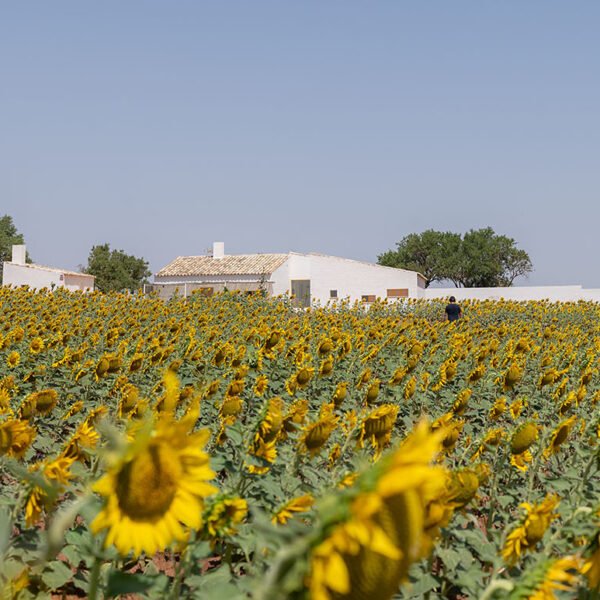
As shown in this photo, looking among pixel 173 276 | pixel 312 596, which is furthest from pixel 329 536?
pixel 173 276

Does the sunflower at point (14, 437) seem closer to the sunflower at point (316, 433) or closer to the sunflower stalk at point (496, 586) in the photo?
A: the sunflower at point (316, 433)

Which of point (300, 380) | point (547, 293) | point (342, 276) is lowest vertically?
point (300, 380)

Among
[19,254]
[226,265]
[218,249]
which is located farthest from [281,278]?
[19,254]

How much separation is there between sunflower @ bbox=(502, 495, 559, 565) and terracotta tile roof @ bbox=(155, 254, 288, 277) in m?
42.7

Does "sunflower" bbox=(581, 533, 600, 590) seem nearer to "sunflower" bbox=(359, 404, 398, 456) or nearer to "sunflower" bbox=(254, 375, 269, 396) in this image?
"sunflower" bbox=(359, 404, 398, 456)

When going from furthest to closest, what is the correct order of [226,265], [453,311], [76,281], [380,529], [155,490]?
[76,281] → [226,265] → [453,311] → [155,490] → [380,529]

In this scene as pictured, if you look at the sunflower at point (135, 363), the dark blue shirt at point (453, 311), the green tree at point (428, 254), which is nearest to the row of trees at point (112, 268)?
the green tree at point (428, 254)

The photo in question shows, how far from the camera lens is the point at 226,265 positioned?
157 ft

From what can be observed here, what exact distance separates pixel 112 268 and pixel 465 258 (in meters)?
35.0

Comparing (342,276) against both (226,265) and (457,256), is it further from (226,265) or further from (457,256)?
(457,256)

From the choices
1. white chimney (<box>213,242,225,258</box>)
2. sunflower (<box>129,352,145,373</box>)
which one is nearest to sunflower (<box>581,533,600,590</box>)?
sunflower (<box>129,352,145,373</box>)

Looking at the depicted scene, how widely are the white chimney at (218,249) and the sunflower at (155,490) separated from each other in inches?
1921

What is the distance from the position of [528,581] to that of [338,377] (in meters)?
6.59

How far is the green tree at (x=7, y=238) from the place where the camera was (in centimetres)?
7250
